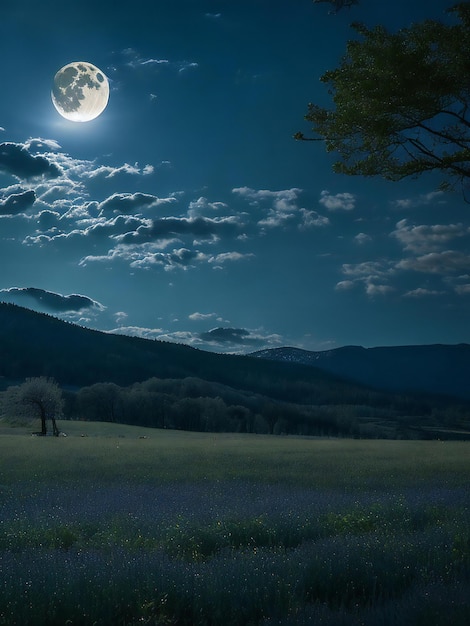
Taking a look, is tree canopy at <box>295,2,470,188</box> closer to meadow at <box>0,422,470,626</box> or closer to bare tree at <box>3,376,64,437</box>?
meadow at <box>0,422,470,626</box>

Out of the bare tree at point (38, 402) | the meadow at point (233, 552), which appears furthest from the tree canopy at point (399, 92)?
the bare tree at point (38, 402)

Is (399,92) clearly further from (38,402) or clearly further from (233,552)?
(38,402)

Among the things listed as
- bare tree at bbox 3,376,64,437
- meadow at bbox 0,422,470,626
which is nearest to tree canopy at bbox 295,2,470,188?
meadow at bbox 0,422,470,626

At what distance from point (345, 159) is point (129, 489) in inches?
481

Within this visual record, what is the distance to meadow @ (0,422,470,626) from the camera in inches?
204

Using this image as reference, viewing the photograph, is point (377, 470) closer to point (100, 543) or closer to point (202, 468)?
point (202, 468)

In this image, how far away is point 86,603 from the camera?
522 centimetres

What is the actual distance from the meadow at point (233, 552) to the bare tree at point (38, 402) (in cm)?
4234

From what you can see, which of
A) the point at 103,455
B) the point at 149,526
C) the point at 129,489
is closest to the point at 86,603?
the point at 149,526

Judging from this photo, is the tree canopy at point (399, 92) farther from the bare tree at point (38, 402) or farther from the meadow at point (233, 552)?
the bare tree at point (38, 402)

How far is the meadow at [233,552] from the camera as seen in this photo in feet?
17.0

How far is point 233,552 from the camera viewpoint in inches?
286

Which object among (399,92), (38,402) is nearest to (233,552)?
(399,92)

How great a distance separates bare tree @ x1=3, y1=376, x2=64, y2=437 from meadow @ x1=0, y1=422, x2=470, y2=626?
42.3 metres
